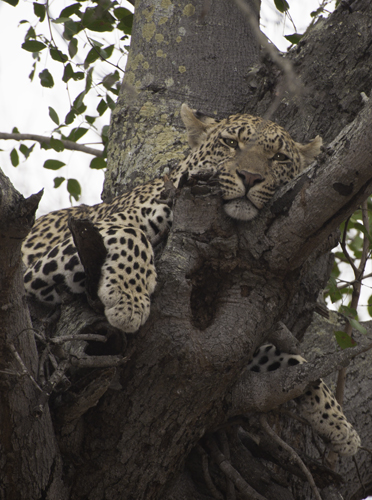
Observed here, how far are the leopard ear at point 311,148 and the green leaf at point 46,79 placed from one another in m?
2.51

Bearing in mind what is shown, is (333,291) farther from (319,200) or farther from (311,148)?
(319,200)

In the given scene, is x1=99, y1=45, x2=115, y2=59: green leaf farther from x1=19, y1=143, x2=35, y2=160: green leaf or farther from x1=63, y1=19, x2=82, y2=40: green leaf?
x1=19, y1=143, x2=35, y2=160: green leaf

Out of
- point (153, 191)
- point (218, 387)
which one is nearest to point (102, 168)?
point (153, 191)

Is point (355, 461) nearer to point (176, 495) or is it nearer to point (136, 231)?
point (176, 495)

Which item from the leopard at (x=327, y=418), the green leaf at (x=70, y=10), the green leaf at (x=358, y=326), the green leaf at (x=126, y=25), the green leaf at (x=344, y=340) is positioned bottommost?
the leopard at (x=327, y=418)

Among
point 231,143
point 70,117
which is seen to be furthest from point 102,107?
point 231,143

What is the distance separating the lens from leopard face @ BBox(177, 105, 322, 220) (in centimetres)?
400

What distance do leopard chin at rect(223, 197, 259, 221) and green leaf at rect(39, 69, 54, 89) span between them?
2824 millimetres

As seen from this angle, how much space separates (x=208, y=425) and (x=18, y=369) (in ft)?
4.48

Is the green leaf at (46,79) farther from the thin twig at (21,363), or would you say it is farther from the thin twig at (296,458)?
the thin twig at (296,458)

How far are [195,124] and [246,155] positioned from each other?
34.7 inches

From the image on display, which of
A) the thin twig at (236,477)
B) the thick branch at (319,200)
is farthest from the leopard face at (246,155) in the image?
the thin twig at (236,477)

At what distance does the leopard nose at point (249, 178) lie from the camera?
13.2ft

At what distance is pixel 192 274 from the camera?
3.42 metres
